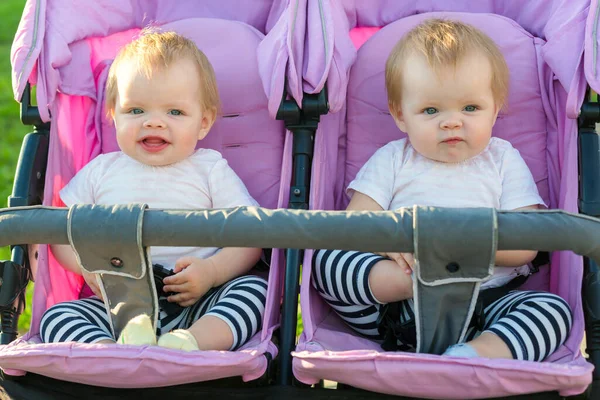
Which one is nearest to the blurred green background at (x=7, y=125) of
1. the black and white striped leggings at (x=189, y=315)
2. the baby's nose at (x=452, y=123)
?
the black and white striped leggings at (x=189, y=315)

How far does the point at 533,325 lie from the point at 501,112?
782mm

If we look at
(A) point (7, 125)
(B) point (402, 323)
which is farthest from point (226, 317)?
(A) point (7, 125)

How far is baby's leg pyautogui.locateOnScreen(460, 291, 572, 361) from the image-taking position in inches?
77.7

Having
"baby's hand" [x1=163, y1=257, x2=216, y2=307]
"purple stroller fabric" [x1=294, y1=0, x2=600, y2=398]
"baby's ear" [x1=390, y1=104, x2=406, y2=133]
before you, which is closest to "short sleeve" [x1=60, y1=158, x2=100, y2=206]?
"baby's hand" [x1=163, y1=257, x2=216, y2=307]

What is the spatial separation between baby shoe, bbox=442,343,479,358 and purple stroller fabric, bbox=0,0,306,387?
413 mm

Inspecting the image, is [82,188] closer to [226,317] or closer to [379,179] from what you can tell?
[226,317]

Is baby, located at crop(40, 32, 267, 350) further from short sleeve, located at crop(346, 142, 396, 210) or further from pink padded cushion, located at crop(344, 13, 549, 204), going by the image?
pink padded cushion, located at crop(344, 13, 549, 204)

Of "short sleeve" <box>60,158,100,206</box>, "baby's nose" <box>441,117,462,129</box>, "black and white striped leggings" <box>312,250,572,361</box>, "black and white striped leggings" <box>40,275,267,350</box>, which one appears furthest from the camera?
Result: "short sleeve" <box>60,158,100,206</box>

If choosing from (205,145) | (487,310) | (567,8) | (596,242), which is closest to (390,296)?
(487,310)

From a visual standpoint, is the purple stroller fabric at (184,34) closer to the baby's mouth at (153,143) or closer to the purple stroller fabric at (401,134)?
the purple stroller fabric at (401,134)

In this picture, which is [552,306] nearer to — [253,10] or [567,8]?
[567,8]

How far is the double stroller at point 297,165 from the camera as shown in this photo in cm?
174

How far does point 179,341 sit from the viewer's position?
76.3 inches

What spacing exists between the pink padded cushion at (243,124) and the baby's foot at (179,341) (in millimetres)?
719
